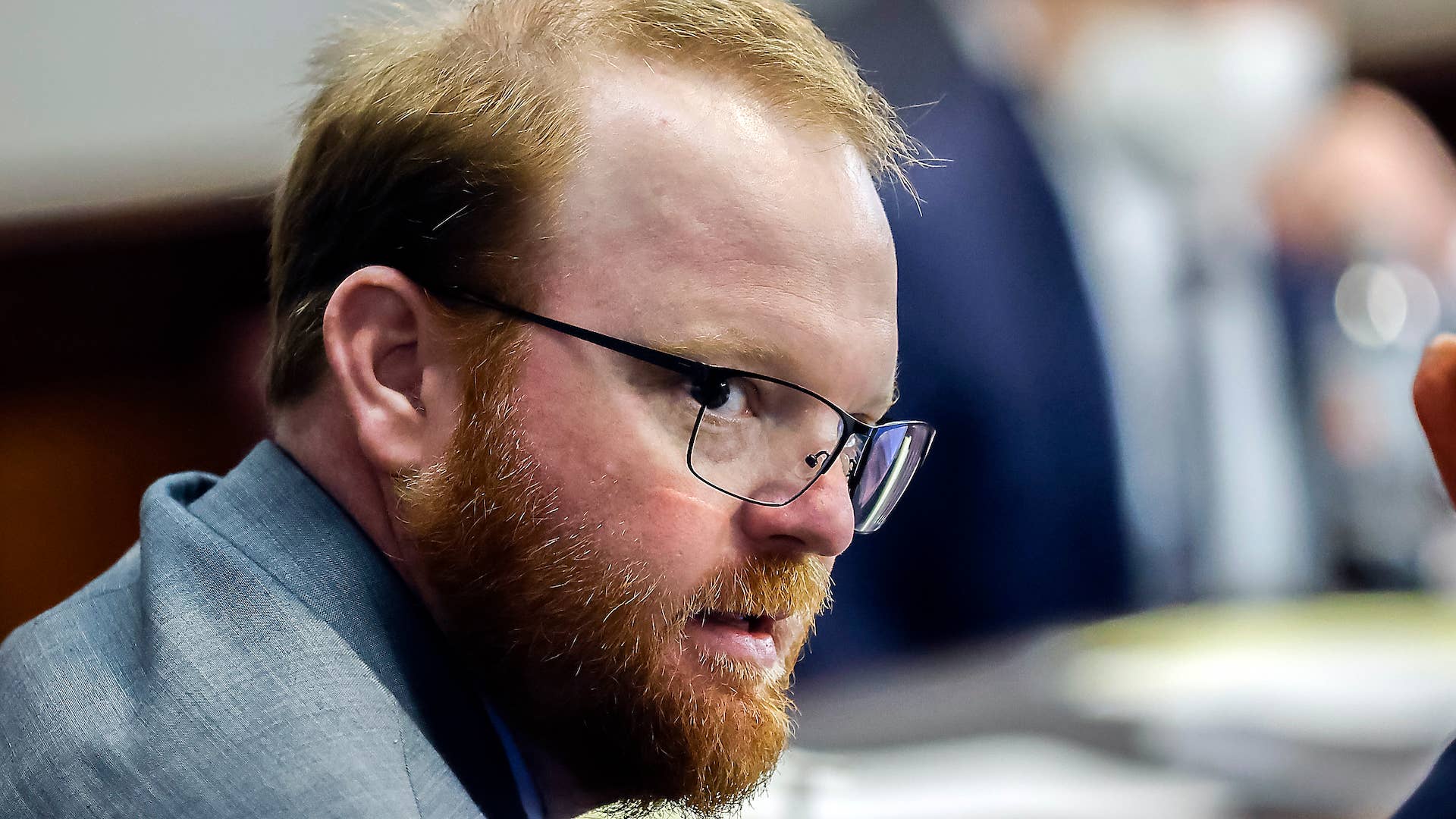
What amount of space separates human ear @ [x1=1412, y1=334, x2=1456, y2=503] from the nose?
357 mm

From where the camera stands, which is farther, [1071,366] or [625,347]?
[1071,366]

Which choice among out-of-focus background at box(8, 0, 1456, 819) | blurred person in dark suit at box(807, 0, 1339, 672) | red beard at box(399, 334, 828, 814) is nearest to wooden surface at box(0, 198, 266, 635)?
out-of-focus background at box(8, 0, 1456, 819)

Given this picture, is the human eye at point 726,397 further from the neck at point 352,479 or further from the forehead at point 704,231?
the neck at point 352,479

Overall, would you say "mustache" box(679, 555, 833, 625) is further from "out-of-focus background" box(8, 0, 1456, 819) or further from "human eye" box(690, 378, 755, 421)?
"out-of-focus background" box(8, 0, 1456, 819)

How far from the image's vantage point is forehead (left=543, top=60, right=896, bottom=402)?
0.81m

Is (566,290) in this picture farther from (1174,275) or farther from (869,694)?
(1174,275)

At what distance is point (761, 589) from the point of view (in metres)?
0.81

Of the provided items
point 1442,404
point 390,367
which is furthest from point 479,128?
point 1442,404

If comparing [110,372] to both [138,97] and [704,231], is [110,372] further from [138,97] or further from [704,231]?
[704,231]

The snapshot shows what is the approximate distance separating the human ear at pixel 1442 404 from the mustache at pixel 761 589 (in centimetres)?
39

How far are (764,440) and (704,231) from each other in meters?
0.14

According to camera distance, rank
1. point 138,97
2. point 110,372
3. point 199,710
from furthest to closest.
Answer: point 110,372 < point 138,97 < point 199,710

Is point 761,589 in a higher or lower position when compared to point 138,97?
lower

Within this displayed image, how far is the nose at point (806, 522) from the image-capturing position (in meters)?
0.81
